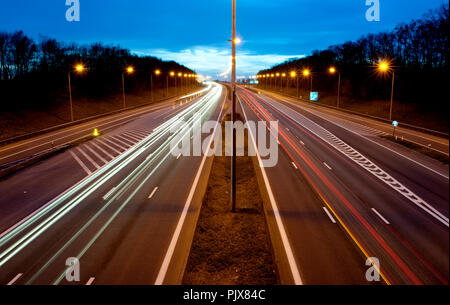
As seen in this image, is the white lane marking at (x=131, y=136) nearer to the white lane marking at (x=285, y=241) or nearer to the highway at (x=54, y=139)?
the highway at (x=54, y=139)

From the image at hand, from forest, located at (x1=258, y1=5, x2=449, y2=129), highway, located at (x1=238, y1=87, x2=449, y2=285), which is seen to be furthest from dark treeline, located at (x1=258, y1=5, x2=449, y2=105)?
highway, located at (x1=238, y1=87, x2=449, y2=285)

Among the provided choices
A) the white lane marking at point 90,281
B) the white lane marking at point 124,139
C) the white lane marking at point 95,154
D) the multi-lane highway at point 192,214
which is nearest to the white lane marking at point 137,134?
the white lane marking at point 124,139

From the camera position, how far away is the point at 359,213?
1516cm

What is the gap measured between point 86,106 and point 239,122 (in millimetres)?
34933

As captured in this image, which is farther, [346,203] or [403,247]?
[346,203]

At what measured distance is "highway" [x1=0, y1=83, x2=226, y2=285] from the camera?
1087 centimetres

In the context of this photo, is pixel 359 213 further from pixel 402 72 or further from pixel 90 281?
pixel 402 72

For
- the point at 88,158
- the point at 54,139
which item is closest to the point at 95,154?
the point at 88,158

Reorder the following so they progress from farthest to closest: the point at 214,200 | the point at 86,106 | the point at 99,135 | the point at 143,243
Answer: the point at 86,106
the point at 99,135
the point at 214,200
the point at 143,243

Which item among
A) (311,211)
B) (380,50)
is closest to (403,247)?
(311,211)

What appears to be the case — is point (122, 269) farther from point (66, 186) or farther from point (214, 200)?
point (66, 186)

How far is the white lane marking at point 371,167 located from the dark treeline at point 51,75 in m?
46.4

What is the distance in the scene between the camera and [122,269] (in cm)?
1082
